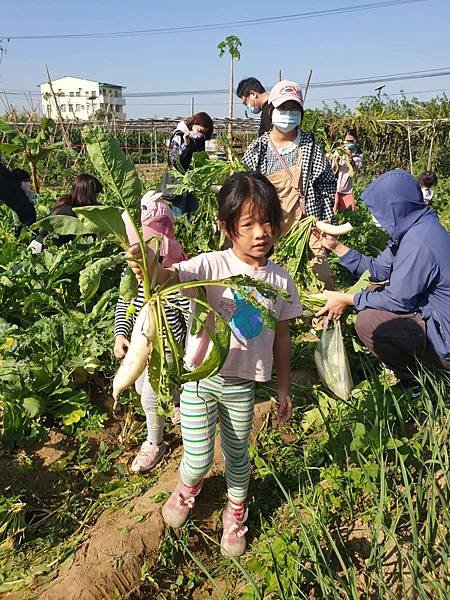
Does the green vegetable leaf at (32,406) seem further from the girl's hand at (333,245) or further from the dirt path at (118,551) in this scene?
the girl's hand at (333,245)

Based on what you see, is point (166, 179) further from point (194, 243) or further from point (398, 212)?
point (398, 212)

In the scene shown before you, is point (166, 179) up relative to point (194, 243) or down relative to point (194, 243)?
up

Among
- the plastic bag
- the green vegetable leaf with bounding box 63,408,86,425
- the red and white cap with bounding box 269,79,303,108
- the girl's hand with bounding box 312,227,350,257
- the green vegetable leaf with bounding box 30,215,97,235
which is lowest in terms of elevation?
the green vegetable leaf with bounding box 63,408,86,425

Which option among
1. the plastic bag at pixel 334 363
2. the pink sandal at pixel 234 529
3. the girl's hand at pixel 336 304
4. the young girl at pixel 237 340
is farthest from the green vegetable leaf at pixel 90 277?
the girl's hand at pixel 336 304

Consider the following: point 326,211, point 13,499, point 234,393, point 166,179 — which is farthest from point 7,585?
point 166,179

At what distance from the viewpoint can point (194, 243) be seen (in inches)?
161

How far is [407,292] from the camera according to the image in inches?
109

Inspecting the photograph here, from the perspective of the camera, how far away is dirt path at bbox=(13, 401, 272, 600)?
1.93 m

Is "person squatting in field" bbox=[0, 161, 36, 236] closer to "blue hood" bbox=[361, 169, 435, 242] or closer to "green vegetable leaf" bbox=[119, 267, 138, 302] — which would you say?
"blue hood" bbox=[361, 169, 435, 242]

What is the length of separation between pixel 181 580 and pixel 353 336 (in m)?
1.79

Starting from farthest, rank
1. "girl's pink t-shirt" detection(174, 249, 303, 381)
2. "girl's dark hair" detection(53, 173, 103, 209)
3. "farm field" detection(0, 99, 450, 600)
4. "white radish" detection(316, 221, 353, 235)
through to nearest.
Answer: "girl's dark hair" detection(53, 173, 103, 209)
"white radish" detection(316, 221, 353, 235)
"girl's pink t-shirt" detection(174, 249, 303, 381)
"farm field" detection(0, 99, 450, 600)

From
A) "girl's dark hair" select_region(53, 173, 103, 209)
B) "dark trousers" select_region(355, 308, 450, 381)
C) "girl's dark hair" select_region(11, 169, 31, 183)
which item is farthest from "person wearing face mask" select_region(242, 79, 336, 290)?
"girl's dark hair" select_region(11, 169, 31, 183)

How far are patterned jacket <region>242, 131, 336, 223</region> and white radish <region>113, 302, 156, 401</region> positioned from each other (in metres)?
2.28

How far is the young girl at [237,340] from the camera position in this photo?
1.87 meters
